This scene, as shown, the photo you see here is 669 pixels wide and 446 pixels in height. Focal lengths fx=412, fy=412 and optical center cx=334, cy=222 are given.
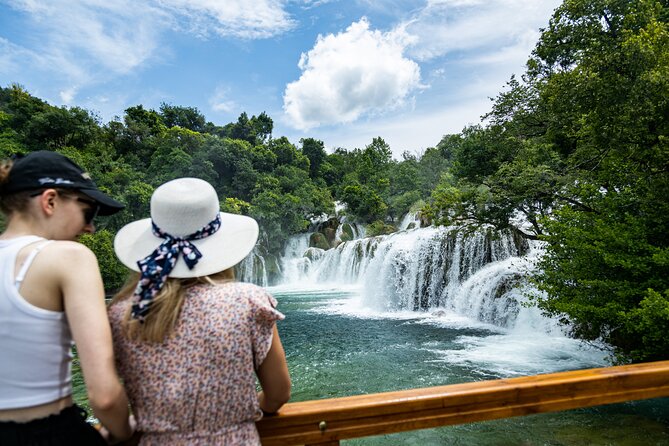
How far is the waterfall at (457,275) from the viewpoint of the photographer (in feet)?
33.4

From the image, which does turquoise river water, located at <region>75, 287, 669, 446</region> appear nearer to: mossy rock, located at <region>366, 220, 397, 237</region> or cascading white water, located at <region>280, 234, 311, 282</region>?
cascading white water, located at <region>280, 234, 311, 282</region>

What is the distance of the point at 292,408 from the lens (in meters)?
1.26

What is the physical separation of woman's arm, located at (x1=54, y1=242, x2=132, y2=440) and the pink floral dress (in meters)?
0.07

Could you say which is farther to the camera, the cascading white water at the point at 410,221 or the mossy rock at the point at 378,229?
the mossy rock at the point at 378,229

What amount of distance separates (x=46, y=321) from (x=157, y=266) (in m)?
→ 0.26

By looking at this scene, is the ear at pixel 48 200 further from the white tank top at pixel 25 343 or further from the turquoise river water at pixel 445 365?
the turquoise river water at pixel 445 365

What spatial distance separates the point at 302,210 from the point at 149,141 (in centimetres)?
1710

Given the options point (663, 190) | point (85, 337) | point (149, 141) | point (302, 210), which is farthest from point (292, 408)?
point (149, 141)

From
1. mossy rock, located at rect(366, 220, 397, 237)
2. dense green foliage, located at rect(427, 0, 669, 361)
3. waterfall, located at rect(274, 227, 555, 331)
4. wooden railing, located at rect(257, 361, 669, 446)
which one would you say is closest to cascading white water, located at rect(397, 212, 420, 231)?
mossy rock, located at rect(366, 220, 397, 237)

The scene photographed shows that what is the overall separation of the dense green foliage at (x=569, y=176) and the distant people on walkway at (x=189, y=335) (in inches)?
189

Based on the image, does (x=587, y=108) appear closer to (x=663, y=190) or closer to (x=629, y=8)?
(x=663, y=190)

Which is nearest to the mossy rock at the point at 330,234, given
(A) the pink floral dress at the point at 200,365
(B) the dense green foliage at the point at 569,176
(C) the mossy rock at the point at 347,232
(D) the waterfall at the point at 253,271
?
(C) the mossy rock at the point at 347,232

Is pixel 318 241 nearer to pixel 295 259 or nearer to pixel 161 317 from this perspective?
pixel 295 259

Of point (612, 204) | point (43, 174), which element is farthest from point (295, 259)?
point (43, 174)
